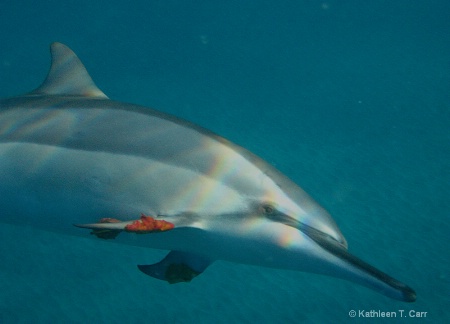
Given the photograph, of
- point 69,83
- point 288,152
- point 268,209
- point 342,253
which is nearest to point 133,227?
point 268,209

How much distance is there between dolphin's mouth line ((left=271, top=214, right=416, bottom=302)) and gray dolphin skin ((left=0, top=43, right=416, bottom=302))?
0.04 ft

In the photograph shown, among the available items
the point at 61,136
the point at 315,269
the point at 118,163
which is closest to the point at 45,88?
the point at 61,136

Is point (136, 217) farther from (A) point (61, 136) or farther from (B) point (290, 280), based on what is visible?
(B) point (290, 280)

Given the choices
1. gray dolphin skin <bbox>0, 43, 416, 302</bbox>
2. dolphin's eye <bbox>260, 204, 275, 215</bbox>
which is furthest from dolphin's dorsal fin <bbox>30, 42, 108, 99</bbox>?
dolphin's eye <bbox>260, 204, 275, 215</bbox>

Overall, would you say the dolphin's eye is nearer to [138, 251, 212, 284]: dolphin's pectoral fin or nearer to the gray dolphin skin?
the gray dolphin skin

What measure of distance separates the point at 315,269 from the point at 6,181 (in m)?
2.90

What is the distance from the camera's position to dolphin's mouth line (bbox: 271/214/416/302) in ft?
9.62

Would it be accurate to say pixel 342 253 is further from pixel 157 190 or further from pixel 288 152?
pixel 288 152

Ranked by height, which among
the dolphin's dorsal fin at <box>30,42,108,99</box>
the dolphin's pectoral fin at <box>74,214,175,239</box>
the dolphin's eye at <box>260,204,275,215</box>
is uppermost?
the dolphin's dorsal fin at <box>30,42,108,99</box>

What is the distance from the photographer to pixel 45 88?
485 cm

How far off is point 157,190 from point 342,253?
158 cm

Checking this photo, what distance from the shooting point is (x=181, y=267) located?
4262 millimetres

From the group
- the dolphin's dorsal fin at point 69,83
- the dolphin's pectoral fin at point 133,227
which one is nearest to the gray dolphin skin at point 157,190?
the dolphin's pectoral fin at point 133,227

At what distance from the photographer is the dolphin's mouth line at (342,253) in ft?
9.62
